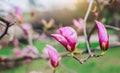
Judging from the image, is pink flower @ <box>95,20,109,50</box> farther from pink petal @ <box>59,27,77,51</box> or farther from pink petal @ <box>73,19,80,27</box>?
pink petal @ <box>73,19,80,27</box>

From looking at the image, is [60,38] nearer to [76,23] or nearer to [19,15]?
[19,15]

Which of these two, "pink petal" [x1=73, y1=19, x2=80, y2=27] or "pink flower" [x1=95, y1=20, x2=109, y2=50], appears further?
"pink petal" [x1=73, y1=19, x2=80, y2=27]

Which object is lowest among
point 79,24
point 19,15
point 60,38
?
point 79,24

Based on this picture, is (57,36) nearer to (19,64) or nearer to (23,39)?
(19,64)

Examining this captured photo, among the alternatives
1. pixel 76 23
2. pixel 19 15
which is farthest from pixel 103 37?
pixel 76 23

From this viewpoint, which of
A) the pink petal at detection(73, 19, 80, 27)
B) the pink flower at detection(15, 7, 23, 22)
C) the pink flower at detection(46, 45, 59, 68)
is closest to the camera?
the pink flower at detection(46, 45, 59, 68)

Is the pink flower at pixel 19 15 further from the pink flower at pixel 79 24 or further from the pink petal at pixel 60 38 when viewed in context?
the pink petal at pixel 60 38

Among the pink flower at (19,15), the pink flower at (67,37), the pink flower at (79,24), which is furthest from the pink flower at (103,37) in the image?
the pink flower at (79,24)

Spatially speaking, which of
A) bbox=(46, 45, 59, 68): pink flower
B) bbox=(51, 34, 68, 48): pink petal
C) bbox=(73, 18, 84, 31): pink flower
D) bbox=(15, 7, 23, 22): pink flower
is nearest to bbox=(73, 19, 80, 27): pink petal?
bbox=(73, 18, 84, 31): pink flower

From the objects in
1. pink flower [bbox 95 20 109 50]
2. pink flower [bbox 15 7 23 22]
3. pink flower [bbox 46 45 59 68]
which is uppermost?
pink flower [bbox 95 20 109 50]

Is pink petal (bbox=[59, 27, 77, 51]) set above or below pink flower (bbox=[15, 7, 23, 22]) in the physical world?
above
